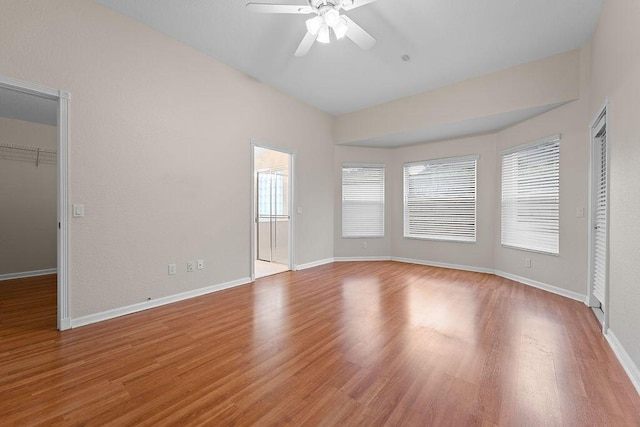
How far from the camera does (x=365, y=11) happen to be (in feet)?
8.87

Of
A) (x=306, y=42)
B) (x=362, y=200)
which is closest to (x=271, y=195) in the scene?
(x=362, y=200)

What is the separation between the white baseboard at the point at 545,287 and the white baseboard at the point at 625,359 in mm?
1212

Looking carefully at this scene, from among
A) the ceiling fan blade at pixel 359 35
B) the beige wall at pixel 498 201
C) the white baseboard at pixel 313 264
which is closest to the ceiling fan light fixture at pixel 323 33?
the ceiling fan blade at pixel 359 35

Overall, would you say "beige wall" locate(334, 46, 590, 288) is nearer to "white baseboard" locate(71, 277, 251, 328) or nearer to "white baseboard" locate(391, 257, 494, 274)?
"white baseboard" locate(391, 257, 494, 274)

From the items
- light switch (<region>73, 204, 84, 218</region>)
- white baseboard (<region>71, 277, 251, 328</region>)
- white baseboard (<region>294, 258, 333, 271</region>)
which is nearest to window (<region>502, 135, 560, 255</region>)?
white baseboard (<region>294, 258, 333, 271</region>)

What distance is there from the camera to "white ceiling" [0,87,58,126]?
3.63 m

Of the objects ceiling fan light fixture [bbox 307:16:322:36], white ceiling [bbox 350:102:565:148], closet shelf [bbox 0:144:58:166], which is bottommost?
closet shelf [bbox 0:144:58:166]

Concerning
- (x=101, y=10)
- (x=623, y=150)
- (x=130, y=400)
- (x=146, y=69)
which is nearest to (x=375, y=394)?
(x=130, y=400)

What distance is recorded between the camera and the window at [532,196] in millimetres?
3748

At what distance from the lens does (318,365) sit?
1.93m

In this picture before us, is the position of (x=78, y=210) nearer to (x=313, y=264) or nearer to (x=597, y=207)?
(x=313, y=264)

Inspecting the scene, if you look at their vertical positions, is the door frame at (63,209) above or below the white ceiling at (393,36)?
below

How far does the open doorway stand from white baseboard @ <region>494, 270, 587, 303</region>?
381 centimetres

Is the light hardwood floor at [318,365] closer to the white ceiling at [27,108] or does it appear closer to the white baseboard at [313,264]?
the white baseboard at [313,264]
